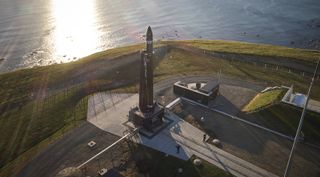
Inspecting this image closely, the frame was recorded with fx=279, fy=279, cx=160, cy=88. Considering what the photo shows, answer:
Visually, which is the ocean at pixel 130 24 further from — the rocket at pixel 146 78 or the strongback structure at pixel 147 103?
the rocket at pixel 146 78

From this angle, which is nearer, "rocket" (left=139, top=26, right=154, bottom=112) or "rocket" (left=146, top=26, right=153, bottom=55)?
"rocket" (left=146, top=26, right=153, bottom=55)

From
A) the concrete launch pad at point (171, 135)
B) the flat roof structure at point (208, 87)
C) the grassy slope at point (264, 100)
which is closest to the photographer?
the concrete launch pad at point (171, 135)

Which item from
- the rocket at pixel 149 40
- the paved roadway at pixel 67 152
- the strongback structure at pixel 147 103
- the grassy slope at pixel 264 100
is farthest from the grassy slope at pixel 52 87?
the rocket at pixel 149 40

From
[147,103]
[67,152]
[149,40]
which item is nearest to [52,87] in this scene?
[67,152]

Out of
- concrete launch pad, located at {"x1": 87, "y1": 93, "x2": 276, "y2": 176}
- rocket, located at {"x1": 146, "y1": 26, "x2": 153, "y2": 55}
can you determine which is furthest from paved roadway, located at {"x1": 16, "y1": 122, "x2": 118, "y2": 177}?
rocket, located at {"x1": 146, "y1": 26, "x2": 153, "y2": 55}

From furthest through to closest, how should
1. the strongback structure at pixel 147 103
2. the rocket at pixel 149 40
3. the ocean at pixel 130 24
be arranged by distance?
the ocean at pixel 130 24 → the strongback structure at pixel 147 103 → the rocket at pixel 149 40

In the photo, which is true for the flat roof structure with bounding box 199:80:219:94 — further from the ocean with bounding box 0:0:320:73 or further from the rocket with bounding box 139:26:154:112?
the ocean with bounding box 0:0:320:73

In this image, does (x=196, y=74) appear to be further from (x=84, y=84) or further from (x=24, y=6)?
(x=24, y=6)
